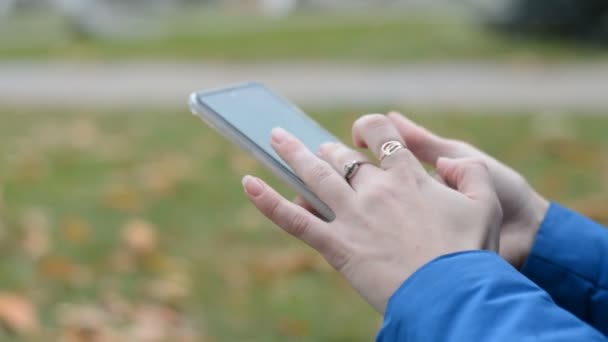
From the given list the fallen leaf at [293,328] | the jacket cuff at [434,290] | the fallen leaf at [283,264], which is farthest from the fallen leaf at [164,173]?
the jacket cuff at [434,290]

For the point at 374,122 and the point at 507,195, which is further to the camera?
the point at 507,195

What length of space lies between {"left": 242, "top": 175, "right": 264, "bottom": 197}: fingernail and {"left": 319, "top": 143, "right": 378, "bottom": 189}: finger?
123 millimetres

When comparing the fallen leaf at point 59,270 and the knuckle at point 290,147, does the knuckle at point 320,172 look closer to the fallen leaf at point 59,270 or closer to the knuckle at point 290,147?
the knuckle at point 290,147

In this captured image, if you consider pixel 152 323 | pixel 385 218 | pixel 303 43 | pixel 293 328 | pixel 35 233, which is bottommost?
pixel 293 328

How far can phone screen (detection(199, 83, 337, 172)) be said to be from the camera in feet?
5.61

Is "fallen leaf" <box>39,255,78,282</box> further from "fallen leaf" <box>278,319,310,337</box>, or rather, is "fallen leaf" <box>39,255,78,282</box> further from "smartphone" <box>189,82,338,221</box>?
"smartphone" <box>189,82,338,221</box>

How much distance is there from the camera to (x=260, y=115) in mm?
1803

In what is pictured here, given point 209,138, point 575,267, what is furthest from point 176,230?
point 575,267

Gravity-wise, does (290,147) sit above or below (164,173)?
above

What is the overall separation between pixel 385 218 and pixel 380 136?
0.25m

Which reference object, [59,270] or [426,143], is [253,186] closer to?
[426,143]

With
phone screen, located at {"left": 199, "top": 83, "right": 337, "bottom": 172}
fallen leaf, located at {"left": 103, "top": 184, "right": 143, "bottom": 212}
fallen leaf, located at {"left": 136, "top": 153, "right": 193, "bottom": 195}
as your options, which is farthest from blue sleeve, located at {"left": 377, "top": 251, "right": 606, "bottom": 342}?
fallen leaf, located at {"left": 136, "top": 153, "right": 193, "bottom": 195}

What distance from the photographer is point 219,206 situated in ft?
13.7

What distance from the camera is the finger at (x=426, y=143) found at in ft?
6.12
